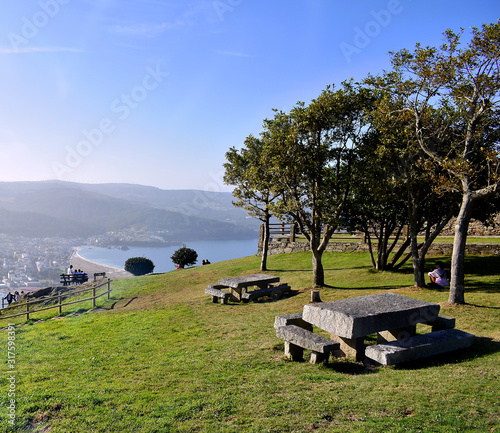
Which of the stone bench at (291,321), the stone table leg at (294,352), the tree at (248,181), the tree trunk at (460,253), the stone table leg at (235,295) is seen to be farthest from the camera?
the tree at (248,181)

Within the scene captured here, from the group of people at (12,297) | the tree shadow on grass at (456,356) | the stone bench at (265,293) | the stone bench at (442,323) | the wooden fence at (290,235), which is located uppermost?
the wooden fence at (290,235)

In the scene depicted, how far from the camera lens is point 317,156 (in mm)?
16328

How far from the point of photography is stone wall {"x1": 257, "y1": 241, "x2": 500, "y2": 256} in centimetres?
2028

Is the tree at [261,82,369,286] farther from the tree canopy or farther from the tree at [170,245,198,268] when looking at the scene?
the tree at [170,245,198,268]

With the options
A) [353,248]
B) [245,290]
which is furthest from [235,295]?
[353,248]

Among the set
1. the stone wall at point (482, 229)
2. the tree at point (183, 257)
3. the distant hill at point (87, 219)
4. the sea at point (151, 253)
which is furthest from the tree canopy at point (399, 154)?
the distant hill at point (87, 219)

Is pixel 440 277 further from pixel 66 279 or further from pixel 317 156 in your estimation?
pixel 66 279

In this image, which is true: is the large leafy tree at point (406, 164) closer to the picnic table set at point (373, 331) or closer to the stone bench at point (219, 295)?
the picnic table set at point (373, 331)

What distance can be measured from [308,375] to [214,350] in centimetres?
286

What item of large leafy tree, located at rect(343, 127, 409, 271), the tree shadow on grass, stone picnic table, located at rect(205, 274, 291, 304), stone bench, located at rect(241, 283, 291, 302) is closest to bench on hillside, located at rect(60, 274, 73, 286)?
stone picnic table, located at rect(205, 274, 291, 304)

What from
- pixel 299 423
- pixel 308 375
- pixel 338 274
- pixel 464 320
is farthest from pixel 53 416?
pixel 338 274

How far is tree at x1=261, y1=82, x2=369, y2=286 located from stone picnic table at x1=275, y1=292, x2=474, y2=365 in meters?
8.18

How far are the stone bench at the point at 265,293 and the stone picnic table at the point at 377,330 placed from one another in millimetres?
6520

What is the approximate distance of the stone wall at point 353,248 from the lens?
20280mm
